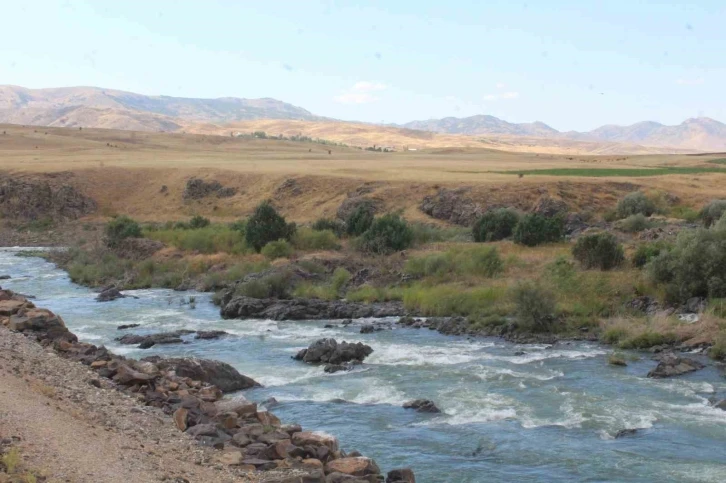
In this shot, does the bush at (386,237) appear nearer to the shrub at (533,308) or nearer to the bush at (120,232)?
the shrub at (533,308)

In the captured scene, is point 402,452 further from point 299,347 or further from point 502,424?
point 299,347

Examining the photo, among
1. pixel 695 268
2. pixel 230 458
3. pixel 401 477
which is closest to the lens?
pixel 230 458

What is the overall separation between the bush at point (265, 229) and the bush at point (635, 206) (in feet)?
67.2

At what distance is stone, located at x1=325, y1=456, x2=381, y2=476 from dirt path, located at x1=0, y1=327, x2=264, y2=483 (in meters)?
1.42

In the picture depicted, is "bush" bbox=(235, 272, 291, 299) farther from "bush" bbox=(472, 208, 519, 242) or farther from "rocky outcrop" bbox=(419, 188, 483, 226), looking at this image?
"rocky outcrop" bbox=(419, 188, 483, 226)

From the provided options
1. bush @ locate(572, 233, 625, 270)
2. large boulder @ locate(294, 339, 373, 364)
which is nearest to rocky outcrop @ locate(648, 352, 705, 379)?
large boulder @ locate(294, 339, 373, 364)

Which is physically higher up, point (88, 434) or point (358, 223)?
point (358, 223)

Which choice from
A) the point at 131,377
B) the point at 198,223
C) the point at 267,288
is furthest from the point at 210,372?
the point at 198,223

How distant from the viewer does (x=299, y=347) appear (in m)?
25.3

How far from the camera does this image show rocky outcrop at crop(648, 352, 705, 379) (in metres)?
21.3

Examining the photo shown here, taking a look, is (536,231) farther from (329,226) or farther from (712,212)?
(712,212)

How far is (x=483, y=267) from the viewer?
33406 millimetres

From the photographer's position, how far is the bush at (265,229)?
135 ft

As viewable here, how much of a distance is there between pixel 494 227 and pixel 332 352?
20445 mm
